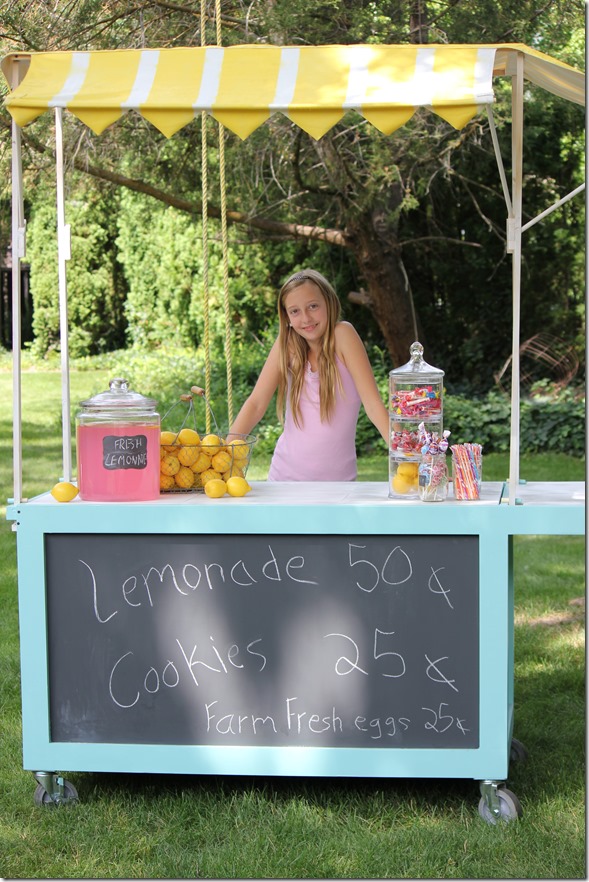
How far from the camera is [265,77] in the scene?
298 cm

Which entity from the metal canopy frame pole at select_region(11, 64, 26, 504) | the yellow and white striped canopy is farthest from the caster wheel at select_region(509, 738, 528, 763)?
the yellow and white striped canopy

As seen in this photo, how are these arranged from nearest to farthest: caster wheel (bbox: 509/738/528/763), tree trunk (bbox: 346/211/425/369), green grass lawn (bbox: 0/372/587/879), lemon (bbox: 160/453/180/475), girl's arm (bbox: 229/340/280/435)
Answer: green grass lawn (bbox: 0/372/587/879) < lemon (bbox: 160/453/180/475) < caster wheel (bbox: 509/738/528/763) < girl's arm (bbox: 229/340/280/435) < tree trunk (bbox: 346/211/425/369)

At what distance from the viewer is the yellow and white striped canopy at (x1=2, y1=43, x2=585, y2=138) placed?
2.86m

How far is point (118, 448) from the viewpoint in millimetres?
3133

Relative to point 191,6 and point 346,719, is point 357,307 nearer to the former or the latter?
point 191,6

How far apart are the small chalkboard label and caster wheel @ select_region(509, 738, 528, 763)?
Answer: 1.48m

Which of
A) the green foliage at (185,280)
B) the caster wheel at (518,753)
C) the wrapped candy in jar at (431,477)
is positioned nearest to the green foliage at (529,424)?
the green foliage at (185,280)

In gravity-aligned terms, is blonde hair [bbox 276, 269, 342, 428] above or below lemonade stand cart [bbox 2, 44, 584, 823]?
above

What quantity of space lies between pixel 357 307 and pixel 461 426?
2299 mm

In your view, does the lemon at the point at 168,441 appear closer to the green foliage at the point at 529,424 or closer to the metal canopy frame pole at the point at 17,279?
the metal canopy frame pole at the point at 17,279

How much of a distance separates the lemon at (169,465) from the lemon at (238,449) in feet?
0.55

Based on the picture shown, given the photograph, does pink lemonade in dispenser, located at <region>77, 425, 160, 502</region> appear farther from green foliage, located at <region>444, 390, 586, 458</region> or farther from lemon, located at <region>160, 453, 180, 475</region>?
green foliage, located at <region>444, 390, 586, 458</region>

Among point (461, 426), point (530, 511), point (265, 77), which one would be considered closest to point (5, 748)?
point (530, 511)

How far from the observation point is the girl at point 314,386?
388cm
